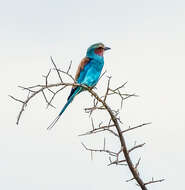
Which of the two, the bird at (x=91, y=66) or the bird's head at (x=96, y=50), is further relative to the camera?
the bird's head at (x=96, y=50)

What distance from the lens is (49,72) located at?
329cm

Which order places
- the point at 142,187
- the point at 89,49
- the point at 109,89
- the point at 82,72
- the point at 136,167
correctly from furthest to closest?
the point at 89,49 → the point at 82,72 → the point at 109,89 → the point at 136,167 → the point at 142,187

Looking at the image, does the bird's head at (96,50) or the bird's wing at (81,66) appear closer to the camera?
the bird's wing at (81,66)

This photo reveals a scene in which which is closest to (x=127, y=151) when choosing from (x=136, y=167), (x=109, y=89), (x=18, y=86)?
(x=136, y=167)

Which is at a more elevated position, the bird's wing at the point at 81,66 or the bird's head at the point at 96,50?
the bird's head at the point at 96,50

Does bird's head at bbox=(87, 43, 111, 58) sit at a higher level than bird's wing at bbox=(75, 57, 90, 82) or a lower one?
higher

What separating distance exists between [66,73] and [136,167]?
37.5 inches

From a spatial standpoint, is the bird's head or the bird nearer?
the bird

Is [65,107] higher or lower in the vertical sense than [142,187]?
higher

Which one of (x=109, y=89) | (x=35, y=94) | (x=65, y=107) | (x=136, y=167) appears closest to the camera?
(x=136, y=167)

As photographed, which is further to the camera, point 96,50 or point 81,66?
point 96,50

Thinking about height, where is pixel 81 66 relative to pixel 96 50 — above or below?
below

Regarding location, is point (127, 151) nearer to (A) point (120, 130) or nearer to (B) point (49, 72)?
(A) point (120, 130)

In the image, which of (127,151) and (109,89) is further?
(109,89)
